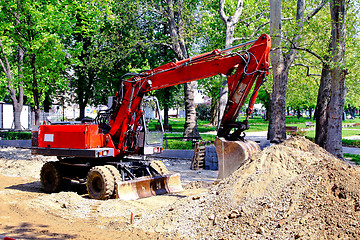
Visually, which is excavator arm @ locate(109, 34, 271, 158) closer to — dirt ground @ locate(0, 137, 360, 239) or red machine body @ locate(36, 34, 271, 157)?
red machine body @ locate(36, 34, 271, 157)

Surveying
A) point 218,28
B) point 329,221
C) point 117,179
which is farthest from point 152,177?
point 218,28

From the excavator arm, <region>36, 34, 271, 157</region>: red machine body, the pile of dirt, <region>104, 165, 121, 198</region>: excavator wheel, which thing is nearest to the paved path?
<region>36, 34, 271, 157</region>: red machine body

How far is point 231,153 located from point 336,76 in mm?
7392

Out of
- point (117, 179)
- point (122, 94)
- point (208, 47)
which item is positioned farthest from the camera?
point (208, 47)

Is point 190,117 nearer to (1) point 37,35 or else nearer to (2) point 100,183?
(1) point 37,35

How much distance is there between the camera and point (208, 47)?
26562mm

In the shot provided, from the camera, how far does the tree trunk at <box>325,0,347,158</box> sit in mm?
14203

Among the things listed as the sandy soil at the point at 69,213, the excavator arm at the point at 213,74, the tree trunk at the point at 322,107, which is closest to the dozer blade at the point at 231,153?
the excavator arm at the point at 213,74

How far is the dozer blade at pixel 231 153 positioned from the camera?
914cm

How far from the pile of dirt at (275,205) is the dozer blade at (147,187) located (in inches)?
73.6

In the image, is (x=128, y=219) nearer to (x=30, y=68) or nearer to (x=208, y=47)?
(x=30, y=68)

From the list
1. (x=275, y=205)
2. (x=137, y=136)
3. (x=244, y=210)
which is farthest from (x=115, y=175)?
(x=275, y=205)

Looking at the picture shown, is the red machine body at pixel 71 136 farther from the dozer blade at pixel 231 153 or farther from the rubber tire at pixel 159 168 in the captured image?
the dozer blade at pixel 231 153

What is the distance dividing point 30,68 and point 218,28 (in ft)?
43.7
